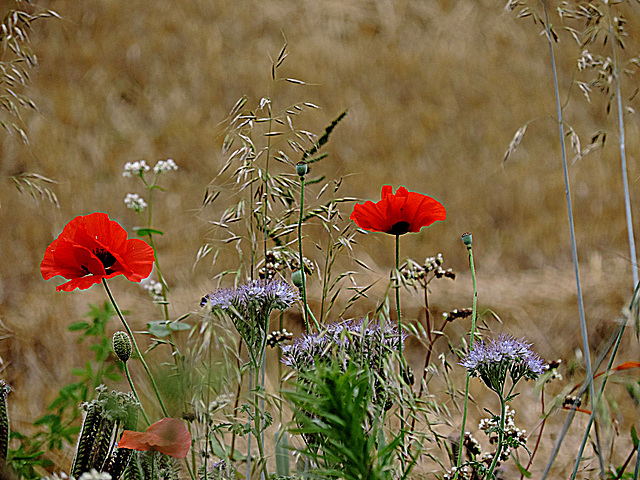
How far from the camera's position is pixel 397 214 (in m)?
0.32

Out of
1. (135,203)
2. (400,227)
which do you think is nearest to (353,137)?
(135,203)

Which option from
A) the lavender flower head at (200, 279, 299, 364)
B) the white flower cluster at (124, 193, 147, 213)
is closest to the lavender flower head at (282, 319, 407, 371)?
the lavender flower head at (200, 279, 299, 364)

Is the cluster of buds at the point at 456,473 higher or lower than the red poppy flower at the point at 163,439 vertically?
higher

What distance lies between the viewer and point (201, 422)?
307mm

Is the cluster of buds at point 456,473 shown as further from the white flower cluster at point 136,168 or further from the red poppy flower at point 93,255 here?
the white flower cluster at point 136,168

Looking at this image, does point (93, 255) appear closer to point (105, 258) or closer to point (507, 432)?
point (105, 258)

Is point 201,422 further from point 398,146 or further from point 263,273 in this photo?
point 398,146

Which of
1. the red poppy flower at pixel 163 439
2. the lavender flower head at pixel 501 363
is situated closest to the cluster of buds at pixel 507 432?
the lavender flower head at pixel 501 363

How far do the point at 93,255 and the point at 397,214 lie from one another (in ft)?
0.48

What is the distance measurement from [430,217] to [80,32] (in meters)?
1.49

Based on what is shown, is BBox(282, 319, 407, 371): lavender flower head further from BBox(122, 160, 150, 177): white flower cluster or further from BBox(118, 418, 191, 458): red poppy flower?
BBox(122, 160, 150, 177): white flower cluster

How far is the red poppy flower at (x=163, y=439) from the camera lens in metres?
0.25

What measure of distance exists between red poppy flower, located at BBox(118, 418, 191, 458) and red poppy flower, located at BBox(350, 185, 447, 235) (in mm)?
131

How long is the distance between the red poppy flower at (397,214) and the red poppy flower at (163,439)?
0.43ft
